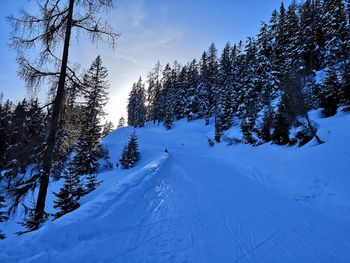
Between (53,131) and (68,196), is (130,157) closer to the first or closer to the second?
(68,196)

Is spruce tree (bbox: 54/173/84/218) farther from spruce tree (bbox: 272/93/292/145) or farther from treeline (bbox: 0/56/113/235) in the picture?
spruce tree (bbox: 272/93/292/145)

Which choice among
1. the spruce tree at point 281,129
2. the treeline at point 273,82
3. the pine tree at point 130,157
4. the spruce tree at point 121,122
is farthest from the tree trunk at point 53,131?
the spruce tree at point 121,122

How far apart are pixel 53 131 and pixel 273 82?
3511cm

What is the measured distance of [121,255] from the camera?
382 cm

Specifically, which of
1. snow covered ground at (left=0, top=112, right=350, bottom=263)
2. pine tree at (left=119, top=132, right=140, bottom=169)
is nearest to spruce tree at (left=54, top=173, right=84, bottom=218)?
snow covered ground at (left=0, top=112, right=350, bottom=263)

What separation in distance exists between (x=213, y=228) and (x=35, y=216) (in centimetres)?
511

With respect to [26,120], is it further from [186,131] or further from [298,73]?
[186,131]

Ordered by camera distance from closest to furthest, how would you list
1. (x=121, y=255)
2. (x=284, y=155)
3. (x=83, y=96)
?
1. (x=121, y=255)
2. (x=83, y=96)
3. (x=284, y=155)

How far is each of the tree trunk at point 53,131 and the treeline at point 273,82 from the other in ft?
45.5

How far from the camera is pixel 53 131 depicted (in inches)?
260

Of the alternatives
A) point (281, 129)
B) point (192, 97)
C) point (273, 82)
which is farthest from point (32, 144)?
point (192, 97)

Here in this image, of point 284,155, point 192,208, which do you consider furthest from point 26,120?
point 284,155

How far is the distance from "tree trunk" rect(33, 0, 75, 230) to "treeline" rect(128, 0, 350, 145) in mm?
13859

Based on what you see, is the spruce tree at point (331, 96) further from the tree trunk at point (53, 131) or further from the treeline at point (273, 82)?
the tree trunk at point (53, 131)
